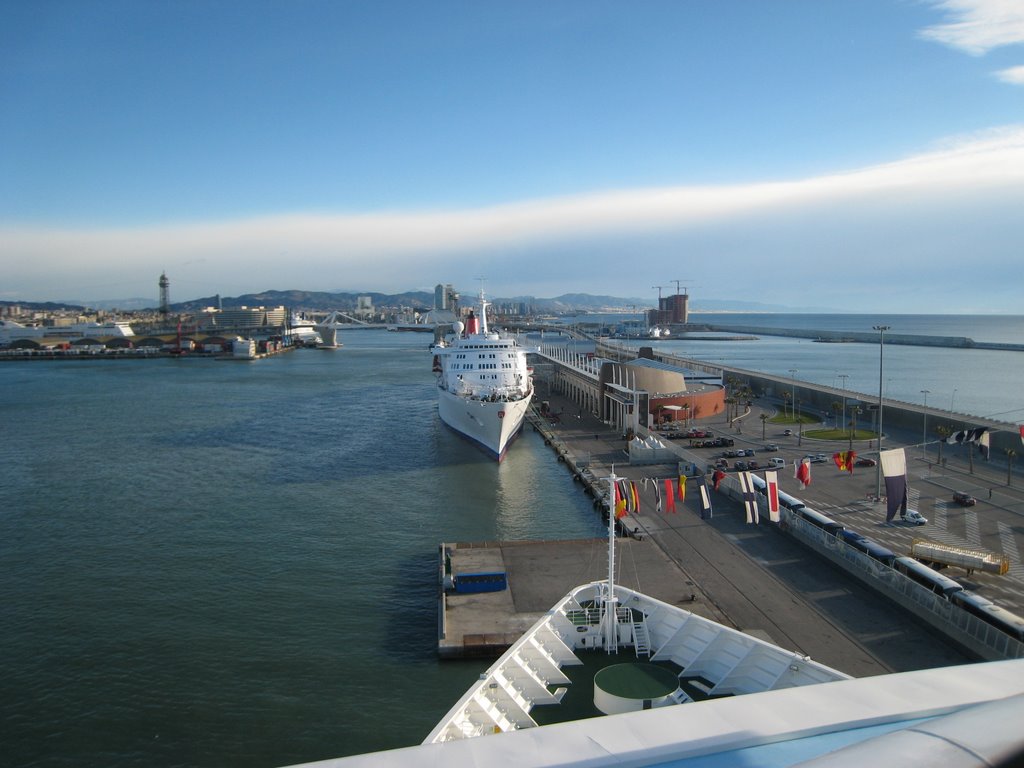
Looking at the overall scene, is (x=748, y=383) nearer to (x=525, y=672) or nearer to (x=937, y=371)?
(x=937, y=371)

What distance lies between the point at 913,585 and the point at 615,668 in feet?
24.9

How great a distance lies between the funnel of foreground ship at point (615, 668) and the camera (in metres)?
7.54

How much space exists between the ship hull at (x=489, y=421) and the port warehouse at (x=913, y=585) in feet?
34.4

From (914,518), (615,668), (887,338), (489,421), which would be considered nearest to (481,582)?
(615,668)

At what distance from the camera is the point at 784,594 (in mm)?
13695

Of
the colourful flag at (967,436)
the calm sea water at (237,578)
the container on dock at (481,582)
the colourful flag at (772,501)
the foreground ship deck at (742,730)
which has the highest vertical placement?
the foreground ship deck at (742,730)

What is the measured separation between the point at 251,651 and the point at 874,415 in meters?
26.9

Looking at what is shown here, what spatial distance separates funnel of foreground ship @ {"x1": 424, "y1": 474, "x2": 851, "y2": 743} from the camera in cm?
754

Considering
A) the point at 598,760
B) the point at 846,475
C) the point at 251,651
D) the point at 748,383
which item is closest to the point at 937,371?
the point at 748,383

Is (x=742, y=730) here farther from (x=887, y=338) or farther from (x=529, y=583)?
(x=887, y=338)

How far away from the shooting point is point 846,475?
72.0ft

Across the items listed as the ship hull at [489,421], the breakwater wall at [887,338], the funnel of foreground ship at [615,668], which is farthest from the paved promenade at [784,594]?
the breakwater wall at [887,338]

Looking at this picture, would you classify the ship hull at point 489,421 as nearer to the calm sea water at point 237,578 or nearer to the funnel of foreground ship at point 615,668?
the calm sea water at point 237,578

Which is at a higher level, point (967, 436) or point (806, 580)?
point (967, 436)
